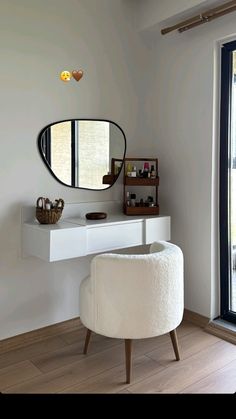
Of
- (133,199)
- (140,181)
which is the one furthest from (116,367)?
(140,181)

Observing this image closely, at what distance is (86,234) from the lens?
239 cm

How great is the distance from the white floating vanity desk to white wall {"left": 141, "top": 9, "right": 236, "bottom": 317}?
25cm

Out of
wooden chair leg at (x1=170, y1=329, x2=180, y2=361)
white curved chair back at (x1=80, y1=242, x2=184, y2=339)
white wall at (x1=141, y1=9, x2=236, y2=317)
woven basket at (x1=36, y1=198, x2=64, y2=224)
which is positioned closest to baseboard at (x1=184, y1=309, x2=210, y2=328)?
white wall at (x1=141, y1=9, x2=236, y2=317)

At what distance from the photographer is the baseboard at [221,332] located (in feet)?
8.41

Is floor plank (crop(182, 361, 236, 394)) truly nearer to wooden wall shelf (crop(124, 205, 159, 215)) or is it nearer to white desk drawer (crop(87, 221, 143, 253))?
white desk drawer (crop(87, 221, 143, 253))

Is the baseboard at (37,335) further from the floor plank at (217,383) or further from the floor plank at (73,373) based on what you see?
the floor plank at (217,383)

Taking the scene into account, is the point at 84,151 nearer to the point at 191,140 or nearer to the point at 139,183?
the point at 139,183

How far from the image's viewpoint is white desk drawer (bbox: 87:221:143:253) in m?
2.46

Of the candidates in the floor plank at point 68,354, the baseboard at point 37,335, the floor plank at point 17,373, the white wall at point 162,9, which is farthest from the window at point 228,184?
the floor plank at point 17,373

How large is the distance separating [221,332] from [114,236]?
1.06 meters

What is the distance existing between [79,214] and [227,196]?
113 centimetres

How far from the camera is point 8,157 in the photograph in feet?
7.88
